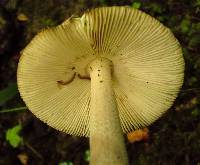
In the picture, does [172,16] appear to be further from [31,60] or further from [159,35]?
[31,60]

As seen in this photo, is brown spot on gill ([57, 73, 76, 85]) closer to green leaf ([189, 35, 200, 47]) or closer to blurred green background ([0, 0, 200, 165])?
blurred green background ([0, 0, 200, 165])

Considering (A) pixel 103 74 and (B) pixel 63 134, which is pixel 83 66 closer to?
(A) pixel 103 74

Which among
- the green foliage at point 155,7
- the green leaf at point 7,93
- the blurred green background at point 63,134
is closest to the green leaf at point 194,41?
the blurred green background at point 63,134

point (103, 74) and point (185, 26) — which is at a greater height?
point (185, 26)

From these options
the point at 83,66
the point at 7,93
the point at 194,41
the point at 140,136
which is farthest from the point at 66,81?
the point at 194,41

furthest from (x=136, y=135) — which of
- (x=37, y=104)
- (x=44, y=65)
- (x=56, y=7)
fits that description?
(x=56, y=7)

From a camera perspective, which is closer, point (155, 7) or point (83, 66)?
point (83, 66)

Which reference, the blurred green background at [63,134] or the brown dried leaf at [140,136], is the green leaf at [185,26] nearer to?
the blurred green background at [63,134]
